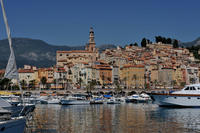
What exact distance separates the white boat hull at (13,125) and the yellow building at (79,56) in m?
161

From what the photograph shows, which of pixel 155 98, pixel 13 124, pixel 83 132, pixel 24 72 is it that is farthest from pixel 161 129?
pixel 24 72

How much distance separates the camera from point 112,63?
18388 cm

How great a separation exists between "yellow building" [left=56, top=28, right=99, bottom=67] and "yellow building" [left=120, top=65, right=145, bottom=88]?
66.2ft

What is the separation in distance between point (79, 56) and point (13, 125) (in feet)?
543

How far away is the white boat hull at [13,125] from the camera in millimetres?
21416

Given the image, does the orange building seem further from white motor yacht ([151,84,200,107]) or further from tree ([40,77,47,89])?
white motor yacht ([151,84,200,107])

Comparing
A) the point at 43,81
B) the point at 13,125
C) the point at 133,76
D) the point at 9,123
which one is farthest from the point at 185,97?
the point at 133,76

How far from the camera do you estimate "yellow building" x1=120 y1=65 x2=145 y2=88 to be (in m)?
170

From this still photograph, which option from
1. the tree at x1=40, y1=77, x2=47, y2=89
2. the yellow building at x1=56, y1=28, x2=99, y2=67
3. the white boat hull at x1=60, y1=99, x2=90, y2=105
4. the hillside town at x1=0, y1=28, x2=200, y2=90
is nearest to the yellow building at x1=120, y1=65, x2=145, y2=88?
the hillside town at x1=0, y1=28, x2=200, y2=90

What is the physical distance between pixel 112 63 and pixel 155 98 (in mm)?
113118

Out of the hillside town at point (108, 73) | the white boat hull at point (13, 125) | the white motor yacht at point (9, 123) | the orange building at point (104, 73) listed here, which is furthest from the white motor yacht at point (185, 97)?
the orange building at point (104, 73)

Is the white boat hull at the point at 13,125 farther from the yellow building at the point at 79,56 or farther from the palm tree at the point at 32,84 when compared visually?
the yellow building at the point at 79,56

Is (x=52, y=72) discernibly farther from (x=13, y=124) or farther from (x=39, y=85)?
(x=13, y=124)

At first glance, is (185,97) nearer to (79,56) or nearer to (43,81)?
(43,81)
